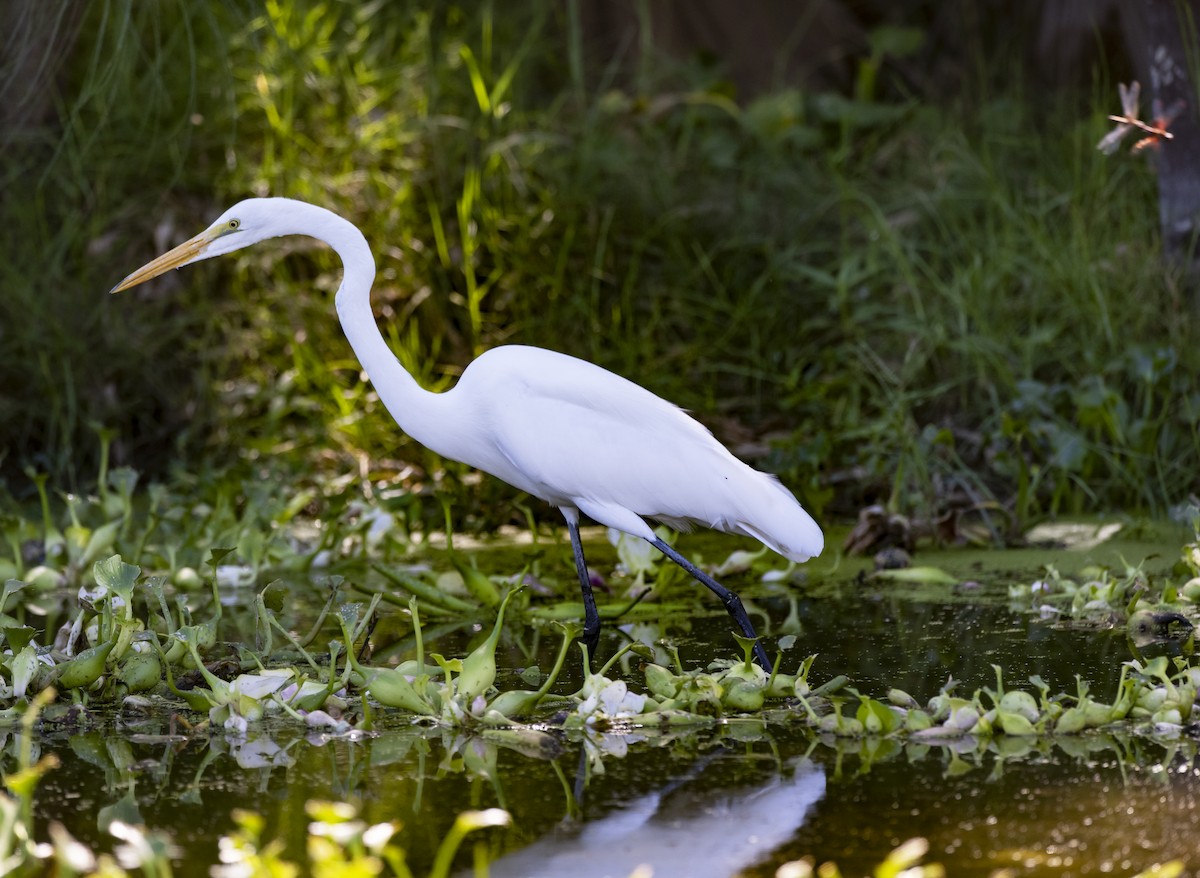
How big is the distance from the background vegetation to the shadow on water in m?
2.25

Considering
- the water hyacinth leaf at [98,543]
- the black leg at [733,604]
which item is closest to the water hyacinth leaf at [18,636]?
the black leg at [733,604]

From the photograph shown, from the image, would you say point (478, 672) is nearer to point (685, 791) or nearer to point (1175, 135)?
point (685, 791)

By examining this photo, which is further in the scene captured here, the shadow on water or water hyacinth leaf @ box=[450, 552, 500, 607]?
water hyacinth leaf @ box=[450, 552, 500, 607]

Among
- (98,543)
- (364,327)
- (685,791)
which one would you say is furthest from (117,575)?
(98,543)

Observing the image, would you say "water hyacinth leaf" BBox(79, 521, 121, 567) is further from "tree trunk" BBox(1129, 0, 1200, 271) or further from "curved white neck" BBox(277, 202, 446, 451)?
"tree trunk" BBox(1129, 0, 1200, 271)

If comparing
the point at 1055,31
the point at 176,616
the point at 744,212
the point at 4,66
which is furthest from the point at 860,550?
the point at 1055,31

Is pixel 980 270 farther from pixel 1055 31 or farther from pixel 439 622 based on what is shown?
pixel 1055 31

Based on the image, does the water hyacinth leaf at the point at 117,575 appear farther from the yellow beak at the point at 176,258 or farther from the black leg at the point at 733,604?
the black leg at the point at 733,604

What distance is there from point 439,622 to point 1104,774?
1.90 meters

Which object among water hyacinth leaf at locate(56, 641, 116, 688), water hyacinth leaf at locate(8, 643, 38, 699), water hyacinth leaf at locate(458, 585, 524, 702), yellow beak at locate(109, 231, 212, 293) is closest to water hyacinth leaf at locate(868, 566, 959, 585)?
water hyacinth leaf at locate(458, 585, 524, 702)

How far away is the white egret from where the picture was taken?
3.29m

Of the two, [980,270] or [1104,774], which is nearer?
[1104,774]

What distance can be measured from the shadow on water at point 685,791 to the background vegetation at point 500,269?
225 cm

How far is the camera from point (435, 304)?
5703 millimetres
